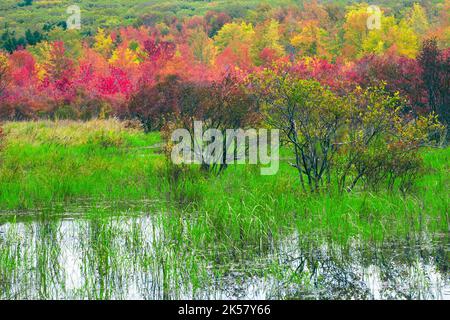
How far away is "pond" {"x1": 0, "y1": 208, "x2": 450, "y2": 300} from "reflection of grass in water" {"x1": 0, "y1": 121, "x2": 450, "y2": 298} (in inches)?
0.9

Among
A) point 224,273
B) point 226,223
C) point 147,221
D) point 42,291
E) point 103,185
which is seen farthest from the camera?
point 103,185

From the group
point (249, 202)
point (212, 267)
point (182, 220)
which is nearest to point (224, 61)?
point (249, 202)

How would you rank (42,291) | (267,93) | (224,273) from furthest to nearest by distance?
1. (267,93)
2. (224,273)
3. (42,291)

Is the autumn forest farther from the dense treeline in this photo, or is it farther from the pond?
the dense treeline

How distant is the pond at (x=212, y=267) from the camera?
6707mm

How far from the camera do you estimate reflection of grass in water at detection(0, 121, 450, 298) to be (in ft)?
23.5

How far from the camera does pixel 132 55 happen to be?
5841 centimetres

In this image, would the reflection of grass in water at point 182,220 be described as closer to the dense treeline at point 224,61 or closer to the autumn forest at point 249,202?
the autumn forest at point 249,202

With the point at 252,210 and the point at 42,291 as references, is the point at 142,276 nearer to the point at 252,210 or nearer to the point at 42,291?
the point at 42,291

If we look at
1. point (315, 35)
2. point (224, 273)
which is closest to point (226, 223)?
point (224, 273)

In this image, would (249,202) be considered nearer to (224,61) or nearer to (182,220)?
(182,220)

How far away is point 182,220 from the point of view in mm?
8820

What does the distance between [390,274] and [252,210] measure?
2.04 metres

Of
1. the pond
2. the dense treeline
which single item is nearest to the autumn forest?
the pond
